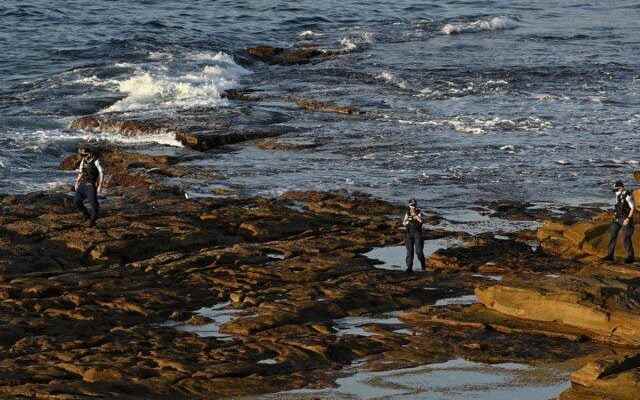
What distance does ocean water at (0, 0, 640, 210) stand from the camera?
28594 millimetres

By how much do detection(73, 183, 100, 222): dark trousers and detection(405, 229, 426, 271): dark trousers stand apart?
574cm

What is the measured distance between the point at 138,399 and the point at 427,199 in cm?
1238

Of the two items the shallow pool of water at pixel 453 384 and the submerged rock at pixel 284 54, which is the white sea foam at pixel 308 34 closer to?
the submerged rock at pixel 284 54

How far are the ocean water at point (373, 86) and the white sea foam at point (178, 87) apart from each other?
10 centimetres

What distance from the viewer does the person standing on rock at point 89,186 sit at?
74.6 feet

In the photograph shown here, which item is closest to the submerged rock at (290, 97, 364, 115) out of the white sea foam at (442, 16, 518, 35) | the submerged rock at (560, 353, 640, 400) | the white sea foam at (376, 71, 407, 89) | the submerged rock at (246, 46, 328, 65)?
the white sea foam at (376, 71, 407, 89)

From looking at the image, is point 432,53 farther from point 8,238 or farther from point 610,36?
point 8,238

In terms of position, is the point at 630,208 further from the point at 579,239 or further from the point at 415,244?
the point at 415,244

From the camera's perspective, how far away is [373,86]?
40.7 metres

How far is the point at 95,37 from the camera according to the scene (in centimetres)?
5247

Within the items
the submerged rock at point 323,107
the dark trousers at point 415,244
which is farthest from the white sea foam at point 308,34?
the dark trousers at point 415,244

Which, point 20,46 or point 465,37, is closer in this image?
point 20,46

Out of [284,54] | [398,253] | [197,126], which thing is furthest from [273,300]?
[284,54]

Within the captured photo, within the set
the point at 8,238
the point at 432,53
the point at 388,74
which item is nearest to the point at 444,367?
the point at 8,238
